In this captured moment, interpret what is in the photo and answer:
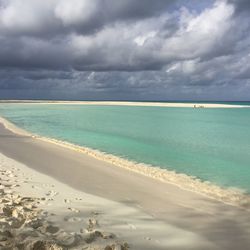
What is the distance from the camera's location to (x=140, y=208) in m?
9.14

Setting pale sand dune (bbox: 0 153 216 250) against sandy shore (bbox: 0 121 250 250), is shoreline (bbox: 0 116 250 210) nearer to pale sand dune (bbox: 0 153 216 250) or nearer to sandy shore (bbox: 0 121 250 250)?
sandy shore (bbox: 0 121 250 250)

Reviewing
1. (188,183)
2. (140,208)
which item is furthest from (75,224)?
(188,183)

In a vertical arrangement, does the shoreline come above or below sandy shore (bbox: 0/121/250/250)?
below

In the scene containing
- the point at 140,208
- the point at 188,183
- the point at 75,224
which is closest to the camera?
the point at 75,224

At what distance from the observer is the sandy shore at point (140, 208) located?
6.85 metres

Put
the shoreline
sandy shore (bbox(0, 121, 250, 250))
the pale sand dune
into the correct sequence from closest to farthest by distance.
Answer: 1. the pale sand dune
2. sandy shore (bbox(0, 121, 250, 250))
3. the shoreline

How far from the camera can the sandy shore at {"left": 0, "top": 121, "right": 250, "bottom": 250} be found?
6.85 metres

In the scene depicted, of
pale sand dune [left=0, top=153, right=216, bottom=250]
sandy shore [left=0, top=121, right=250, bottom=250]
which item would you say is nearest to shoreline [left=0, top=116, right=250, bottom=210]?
sandy shore [left=0, top=121, right=250, bottom=250]

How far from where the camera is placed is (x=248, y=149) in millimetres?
23594

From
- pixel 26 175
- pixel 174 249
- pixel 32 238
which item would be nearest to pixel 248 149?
pixel 26 175

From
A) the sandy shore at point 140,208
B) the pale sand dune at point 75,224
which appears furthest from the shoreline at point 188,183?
the pale sand dune at point 75,224

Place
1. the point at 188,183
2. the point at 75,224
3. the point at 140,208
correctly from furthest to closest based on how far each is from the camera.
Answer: the point at 188,183, the point at 140,208, the point at 75,224

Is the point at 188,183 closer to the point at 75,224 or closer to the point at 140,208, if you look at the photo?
the point at 140,208

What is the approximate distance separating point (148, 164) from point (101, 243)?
11.6 m
